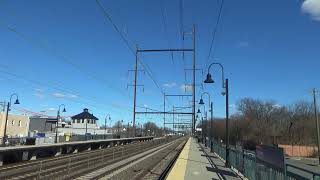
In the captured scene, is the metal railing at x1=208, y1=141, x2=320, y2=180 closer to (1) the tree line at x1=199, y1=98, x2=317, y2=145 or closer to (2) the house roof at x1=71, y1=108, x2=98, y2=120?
(1) the tree line at x1=199, y1=98, x2=317, y2=145

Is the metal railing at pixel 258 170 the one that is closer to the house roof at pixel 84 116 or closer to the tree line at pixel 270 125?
the tree line at pixel 270 125

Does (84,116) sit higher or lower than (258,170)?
higher

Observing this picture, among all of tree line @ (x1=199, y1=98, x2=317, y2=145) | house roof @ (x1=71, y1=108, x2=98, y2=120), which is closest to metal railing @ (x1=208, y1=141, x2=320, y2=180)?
tree line @ (x1=199, y1=98, x2=317, y2=145)

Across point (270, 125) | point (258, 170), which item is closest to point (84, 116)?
point (270, 125)

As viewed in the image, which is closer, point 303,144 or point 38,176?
point 38,176

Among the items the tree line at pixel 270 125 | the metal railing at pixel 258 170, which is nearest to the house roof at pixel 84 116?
the tree line at pixel 270 125

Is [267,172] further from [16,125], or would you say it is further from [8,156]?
[16,125]

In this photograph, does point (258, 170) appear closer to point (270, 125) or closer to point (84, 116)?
point (270, 125)

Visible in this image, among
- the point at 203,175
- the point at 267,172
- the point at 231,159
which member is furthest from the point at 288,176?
the point at 231,159

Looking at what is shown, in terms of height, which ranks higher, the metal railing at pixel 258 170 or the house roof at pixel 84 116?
the house roof at pixel 84 116

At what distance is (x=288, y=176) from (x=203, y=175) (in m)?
10.5

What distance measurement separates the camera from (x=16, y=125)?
10706 centimetres

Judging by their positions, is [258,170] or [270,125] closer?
[258,170]

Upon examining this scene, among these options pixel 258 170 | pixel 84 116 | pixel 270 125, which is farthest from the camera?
pixel 84 116
